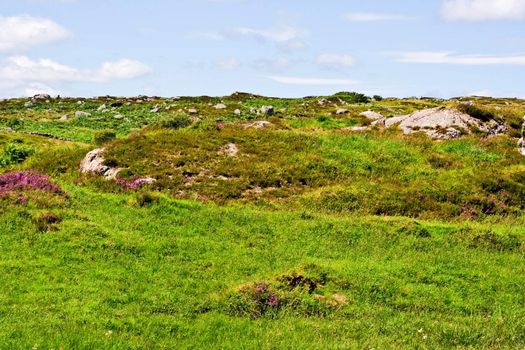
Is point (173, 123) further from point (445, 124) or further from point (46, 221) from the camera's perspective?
point (46, 221)

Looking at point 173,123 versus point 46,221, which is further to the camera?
point 173,123

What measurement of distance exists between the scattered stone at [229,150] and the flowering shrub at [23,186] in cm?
1148

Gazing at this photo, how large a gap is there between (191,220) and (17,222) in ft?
23.8

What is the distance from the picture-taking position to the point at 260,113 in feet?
264

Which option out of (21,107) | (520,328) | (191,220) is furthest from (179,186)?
(21,107)

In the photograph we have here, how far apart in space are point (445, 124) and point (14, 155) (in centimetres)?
3359

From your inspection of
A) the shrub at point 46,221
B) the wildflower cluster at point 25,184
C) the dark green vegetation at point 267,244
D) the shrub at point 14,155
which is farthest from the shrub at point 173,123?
the shrub at point 46,221

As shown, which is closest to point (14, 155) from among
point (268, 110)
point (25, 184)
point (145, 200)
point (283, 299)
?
point (25, 184)

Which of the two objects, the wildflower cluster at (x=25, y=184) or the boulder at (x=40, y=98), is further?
the boulder at (x=40, y=98)

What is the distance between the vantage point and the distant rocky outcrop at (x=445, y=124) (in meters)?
39.2

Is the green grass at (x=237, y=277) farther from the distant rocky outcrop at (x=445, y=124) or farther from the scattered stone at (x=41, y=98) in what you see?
the scattered stone at (x=41, y=98)

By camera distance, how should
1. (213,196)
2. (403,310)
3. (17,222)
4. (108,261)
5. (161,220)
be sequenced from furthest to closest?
(213,196), (161,220), (17,222), (108,261), (403,310)

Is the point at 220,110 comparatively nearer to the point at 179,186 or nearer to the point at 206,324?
the point at 179,186

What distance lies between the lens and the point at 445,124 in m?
40.4
